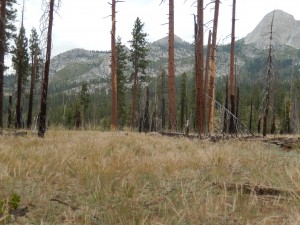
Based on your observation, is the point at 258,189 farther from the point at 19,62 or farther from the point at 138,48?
the point at 138,48

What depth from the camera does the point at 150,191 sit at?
3764 millimetres

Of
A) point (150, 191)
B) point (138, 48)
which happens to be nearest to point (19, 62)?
point (138, 48)

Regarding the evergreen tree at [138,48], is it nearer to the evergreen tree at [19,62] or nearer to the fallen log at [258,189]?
the evergreen tree at [19,62]

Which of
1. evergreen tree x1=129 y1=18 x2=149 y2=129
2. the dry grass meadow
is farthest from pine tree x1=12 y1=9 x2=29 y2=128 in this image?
the dry grass meadow

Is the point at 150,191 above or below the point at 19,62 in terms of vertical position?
below

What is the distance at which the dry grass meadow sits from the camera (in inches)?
108

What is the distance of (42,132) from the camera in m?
10.1

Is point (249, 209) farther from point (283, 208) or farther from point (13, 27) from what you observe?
point (13, 27)

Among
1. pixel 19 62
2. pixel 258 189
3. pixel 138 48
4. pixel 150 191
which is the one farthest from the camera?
pixel 138 48

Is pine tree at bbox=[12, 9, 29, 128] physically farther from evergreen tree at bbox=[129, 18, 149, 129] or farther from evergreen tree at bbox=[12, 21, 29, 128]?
evergreen tree at bbox=[129, 18, 149, 129]

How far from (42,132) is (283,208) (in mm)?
8475

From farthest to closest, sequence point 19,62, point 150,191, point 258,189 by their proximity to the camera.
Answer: point 19,62 → point 150,191 → point 258,189

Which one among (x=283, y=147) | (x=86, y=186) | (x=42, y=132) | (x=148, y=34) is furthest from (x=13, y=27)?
(x=86, y=186)

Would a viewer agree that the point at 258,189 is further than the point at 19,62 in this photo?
No
